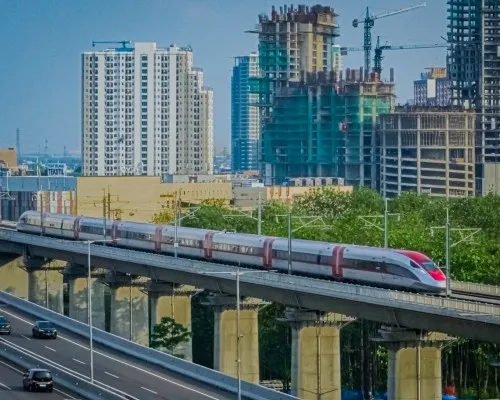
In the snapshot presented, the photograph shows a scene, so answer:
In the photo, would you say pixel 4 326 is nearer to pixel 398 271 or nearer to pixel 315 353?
pixel 315 353

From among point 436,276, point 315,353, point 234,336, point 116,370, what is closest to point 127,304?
point 234,336

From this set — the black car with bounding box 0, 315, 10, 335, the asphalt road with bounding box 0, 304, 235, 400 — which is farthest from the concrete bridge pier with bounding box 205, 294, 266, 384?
the black car with bounding box 0, 315, 10, 335

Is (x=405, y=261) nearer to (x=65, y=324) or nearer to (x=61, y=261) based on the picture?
(x=65, y=324)

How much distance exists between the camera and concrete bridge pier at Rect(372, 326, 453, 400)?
9088 centimetres

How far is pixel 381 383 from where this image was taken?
400ft

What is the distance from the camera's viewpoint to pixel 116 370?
93.2 metres

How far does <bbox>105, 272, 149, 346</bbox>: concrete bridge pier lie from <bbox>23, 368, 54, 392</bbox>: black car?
54.4 metres

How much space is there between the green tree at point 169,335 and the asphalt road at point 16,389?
31.9 m

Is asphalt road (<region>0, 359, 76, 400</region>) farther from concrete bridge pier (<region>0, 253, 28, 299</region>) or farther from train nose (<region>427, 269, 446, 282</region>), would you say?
concrete bridge pier (<region>0, 253, 28, 299</region>)

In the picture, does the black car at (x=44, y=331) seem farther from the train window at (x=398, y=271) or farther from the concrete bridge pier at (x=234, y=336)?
the train window at (x=398, y=271)

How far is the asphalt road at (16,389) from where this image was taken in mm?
81875

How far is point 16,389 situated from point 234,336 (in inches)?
1310

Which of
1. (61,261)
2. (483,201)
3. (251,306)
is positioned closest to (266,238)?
(251,306)

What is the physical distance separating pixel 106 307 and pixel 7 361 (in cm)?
6814
